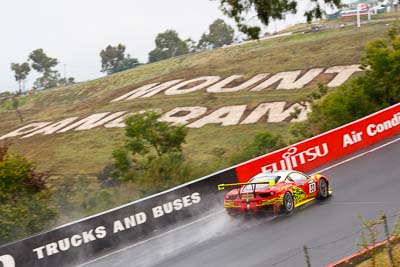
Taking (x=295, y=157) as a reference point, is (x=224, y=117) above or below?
below

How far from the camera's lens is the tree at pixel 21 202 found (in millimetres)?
19141

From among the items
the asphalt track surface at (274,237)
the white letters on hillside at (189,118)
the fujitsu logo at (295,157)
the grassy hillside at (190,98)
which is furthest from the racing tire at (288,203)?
the white letters on hillside at (189,118)

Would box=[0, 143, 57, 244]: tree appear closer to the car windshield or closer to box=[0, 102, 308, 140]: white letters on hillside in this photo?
the car windshield

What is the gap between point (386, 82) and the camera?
35.2 m

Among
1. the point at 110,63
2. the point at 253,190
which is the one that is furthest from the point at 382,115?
the point at 110,63

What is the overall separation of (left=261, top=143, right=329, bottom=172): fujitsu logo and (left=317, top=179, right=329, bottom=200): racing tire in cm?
394

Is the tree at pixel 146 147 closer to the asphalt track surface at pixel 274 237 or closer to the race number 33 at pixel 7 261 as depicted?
the asphalt track surface at pixel 274 237

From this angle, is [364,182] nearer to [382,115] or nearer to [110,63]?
[382,115]

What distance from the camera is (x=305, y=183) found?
1925 centimetres

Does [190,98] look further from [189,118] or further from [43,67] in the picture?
[43,67]

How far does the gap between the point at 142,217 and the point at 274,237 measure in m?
4.24

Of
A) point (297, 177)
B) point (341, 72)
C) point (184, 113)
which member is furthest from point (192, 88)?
point (297, 177)

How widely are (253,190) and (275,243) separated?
2.21 meters

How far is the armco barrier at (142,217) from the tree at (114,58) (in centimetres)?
9396
